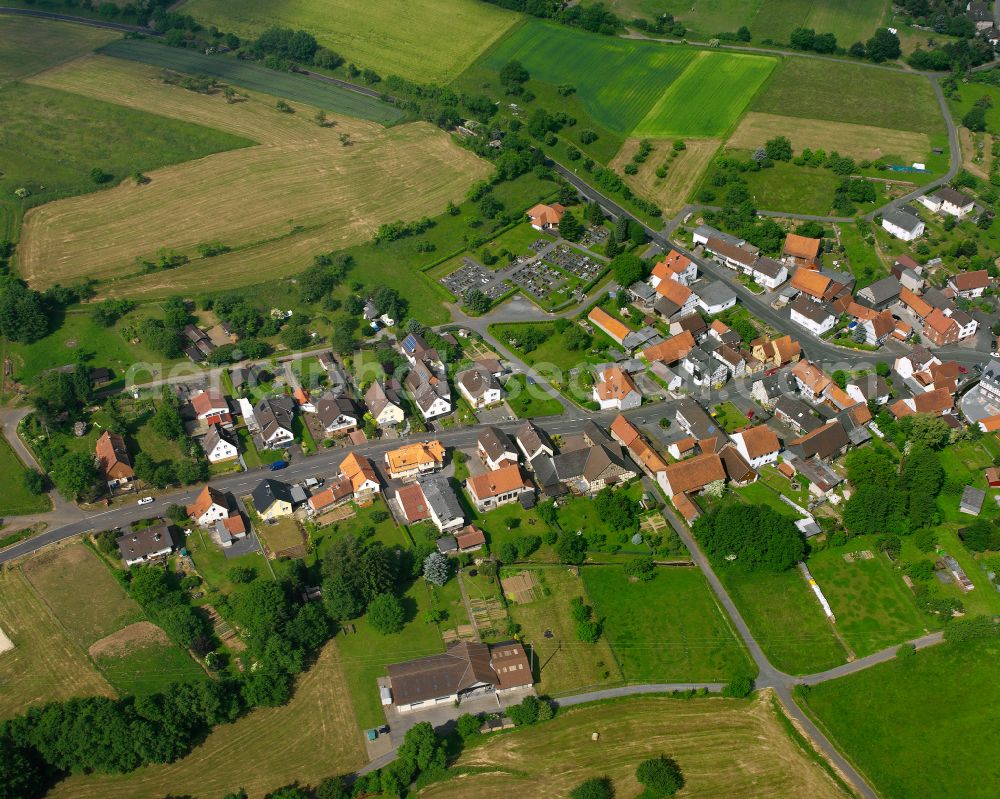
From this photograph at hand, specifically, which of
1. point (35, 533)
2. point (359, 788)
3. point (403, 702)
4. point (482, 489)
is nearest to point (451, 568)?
point (482, 489)

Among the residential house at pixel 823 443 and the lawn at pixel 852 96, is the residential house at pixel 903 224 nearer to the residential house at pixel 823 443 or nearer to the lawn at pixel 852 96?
the lawn at pixel 852 96

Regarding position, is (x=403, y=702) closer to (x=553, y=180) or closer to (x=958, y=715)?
(x=958, y=715)

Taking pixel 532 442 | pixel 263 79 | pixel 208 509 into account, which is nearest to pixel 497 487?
pixel 532 442

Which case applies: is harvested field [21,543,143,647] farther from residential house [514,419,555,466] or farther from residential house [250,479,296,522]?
residential house [514,419,555,466]

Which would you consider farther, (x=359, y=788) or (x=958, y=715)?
(x=958, y=715)

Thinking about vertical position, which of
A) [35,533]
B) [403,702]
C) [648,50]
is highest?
[648,50]
